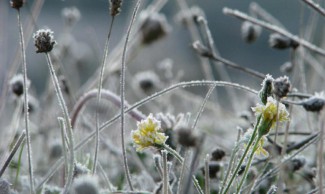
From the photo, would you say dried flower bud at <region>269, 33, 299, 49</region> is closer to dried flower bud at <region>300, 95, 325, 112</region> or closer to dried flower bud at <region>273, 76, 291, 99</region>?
dried flower bud at <region>300, 95, 325, 112</region>

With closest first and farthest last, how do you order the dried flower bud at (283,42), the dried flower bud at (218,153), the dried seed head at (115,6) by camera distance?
the dried seed head at (115,6), the dried flower bud at (218,153), the dried flower bud at (283,42)

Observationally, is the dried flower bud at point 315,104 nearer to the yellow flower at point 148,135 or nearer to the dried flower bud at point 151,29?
the yellow flower at point 148,135

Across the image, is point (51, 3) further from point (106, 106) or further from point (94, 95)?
point (94, 95)

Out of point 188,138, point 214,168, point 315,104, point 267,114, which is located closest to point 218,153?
point 214,168

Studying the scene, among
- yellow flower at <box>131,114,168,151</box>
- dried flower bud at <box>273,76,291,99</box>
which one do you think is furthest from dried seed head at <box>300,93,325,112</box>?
yellow flower at <box>131,114,168,151</box>

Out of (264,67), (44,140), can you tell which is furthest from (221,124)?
(264,67)

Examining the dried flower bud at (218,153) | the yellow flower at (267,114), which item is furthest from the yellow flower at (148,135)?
the dried flower bud at (218,153)

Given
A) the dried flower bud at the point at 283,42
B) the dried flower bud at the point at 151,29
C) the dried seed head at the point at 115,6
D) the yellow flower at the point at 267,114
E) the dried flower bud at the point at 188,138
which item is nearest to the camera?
the dried flower bud at the point at 188,138
